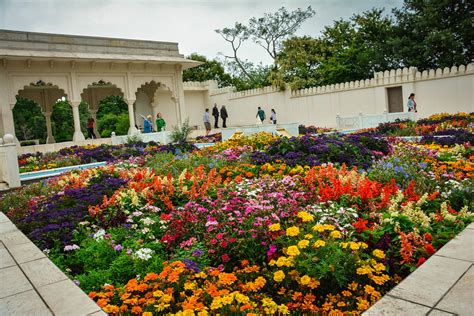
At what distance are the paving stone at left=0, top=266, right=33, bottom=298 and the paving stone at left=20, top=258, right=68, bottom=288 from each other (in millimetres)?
44

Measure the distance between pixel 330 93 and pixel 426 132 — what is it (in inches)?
440

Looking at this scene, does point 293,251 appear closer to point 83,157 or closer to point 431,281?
point 431,281

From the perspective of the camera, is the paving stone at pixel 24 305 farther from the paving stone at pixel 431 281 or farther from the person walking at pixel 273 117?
the person walking at pixel 273 117

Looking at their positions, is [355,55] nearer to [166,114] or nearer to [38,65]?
[166,114]

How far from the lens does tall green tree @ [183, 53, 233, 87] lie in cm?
3422

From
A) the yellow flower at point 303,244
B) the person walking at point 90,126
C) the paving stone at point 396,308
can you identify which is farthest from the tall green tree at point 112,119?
the paving stone at point 396,308

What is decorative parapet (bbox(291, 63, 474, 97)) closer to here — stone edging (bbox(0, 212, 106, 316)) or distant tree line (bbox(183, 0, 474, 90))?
distant tree line (bbox(183, 0, 474, 90))

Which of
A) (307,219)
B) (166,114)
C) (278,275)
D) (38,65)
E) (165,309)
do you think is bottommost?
(165,309)

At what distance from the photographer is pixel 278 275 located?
2662 mm

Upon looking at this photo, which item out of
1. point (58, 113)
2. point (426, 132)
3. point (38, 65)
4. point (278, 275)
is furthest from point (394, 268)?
point (58, 113)

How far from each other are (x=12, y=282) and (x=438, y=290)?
2.93 m

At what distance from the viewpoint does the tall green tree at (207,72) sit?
34.2m

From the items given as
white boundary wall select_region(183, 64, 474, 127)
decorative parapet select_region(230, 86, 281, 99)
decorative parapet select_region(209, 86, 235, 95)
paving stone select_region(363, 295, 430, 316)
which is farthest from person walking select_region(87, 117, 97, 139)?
paving stone select_region(363, 295, 430, 316)

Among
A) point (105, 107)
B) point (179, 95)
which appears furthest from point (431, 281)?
point (105, 107)
